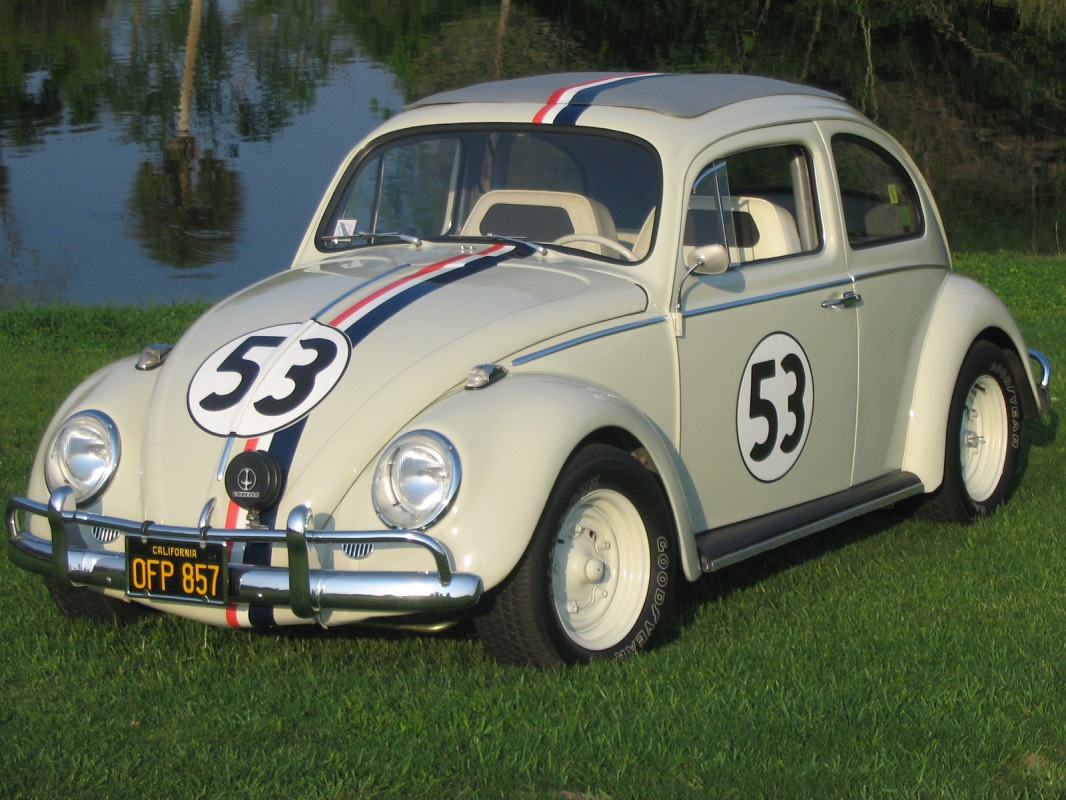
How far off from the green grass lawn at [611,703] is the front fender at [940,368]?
0.48 meters

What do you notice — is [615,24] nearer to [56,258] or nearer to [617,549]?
[56,258]

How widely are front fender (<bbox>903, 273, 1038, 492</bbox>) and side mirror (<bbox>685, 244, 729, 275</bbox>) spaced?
1.45m

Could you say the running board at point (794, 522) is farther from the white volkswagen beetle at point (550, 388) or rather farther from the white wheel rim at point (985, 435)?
the white wheel rim at point (985, 435)

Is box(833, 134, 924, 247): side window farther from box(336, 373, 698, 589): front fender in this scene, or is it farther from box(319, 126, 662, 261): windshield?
box(336, 373, 698, 589): front fender

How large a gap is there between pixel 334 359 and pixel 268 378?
218 millimetres

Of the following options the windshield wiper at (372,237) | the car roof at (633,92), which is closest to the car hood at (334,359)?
the windshield wiper at (372,237)

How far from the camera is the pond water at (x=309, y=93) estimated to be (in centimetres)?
1761

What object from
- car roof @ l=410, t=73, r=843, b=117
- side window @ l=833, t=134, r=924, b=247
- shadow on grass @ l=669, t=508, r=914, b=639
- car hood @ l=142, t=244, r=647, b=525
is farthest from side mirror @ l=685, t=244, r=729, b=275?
shadow on grass @ l=669, t=508, r=914, b=639

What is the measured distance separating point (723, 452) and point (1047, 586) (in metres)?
1.34

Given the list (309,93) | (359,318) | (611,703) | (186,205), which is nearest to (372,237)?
(359,318)

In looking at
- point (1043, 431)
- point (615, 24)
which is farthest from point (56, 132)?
point (1043, 431)

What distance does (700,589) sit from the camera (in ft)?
18.9

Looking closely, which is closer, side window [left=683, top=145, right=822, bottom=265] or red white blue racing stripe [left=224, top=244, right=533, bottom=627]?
red white blue racing stripe [left=224, top=244, right=533, bottom=627]

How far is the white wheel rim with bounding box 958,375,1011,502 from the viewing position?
682 cm
